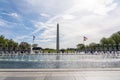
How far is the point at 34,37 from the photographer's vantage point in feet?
241

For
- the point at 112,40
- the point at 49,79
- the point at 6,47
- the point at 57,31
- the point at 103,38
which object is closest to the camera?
the point at 49,79

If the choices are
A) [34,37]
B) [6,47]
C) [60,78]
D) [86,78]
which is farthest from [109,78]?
[6,47]

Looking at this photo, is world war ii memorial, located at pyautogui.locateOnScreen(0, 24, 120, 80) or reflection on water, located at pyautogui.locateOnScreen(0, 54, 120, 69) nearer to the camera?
world war ii memorial, located at pyautogui.locateOnScreen(0, 24, 120, 80)

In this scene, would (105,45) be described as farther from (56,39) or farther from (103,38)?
(56,39)

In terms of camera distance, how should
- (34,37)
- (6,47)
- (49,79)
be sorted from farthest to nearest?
1. (6,47)
2. (34,37)
3. (49,79)

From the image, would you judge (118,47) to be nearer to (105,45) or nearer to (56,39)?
(105,45)

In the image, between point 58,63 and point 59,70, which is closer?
point 59,70

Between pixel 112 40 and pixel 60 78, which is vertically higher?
pixel 112 40

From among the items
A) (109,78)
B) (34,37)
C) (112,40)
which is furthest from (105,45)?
(109,78)

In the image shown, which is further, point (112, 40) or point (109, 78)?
point (112, 40)

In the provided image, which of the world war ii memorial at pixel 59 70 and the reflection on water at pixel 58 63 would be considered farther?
the reflection on water at pixel 58 63

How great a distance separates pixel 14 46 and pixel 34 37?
2411cm

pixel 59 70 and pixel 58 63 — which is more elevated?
pixel 58 63

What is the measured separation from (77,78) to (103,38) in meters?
93.2
